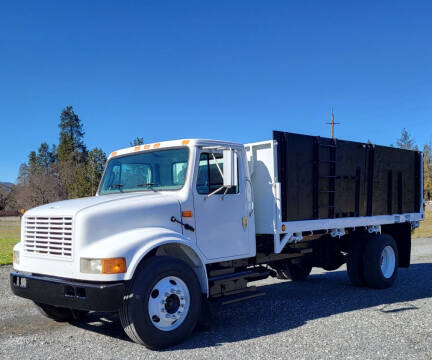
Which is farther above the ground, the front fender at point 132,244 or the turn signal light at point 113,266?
the front fender at point 132,244

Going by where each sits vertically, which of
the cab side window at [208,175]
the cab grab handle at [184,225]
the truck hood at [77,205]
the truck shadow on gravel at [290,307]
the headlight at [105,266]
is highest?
the cab side window at [208,175]

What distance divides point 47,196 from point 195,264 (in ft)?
202

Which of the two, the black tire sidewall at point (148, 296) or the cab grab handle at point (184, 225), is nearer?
the black tire sidewall at point (148, 296)

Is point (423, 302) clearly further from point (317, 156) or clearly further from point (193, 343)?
point (193, 343)

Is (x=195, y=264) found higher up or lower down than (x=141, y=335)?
higher up

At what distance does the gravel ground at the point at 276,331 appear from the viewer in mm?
4984

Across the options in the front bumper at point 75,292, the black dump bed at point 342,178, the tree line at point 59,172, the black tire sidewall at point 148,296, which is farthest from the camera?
the tree line at point 59,172

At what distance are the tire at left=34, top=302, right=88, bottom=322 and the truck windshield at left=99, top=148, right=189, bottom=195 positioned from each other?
170cm

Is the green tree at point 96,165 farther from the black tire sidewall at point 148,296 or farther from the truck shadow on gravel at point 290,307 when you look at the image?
the black tire sidewall at point 148,296

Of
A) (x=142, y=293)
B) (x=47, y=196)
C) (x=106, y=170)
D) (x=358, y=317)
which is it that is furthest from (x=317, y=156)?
(x=47, y=196)

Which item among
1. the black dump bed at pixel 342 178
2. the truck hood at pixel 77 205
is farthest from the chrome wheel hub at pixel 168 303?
the black dump bed at pixel 342 178

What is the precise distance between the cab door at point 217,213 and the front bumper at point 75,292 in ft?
4.66

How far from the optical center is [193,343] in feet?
17.5

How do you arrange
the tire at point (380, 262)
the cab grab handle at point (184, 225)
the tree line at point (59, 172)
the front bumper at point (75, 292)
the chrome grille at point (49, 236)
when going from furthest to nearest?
the tree line at point (59, 172) < the tire at point (380, 262) < the cab grab handle at point (184, 225) < the chrome grille at point (49, 236) < the front bumper at point (75, 292)
